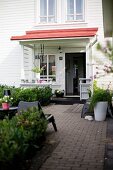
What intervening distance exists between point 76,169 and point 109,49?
9.05 feet

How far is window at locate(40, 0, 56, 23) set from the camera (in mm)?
18391

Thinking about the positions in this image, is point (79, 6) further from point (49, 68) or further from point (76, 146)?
point (76, 146)

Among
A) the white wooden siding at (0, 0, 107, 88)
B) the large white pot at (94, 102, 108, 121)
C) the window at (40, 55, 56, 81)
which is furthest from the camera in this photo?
the window at (40, 55, 56, 81)

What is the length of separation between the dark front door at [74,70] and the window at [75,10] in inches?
118

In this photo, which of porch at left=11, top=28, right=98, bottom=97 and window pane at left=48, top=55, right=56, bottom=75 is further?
window pane at left=48, top=55, right=56, bottom=75

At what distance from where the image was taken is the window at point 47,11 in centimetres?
1839

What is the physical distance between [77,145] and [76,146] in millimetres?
98

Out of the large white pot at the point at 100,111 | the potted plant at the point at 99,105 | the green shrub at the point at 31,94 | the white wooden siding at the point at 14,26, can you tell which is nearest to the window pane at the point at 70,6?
the white wooden siding at the point at 14,26

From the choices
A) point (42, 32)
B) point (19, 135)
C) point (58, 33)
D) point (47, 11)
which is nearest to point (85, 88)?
point (58, 33)

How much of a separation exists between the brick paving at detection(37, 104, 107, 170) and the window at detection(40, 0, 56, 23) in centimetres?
876

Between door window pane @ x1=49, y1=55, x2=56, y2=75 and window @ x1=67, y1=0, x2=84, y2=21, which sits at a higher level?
window @ x1=67, y1=0, x2=84, y2=21

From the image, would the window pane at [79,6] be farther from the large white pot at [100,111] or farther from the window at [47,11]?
the large white pot at [100,111]

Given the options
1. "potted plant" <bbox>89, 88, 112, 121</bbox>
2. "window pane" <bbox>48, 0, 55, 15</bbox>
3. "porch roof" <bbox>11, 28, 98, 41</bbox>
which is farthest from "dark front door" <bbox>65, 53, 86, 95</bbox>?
"potted plant" <bbox>89, 88, 112, 121</bbox>

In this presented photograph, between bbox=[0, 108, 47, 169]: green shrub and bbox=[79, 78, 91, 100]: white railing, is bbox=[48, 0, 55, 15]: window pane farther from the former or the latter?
bbox=[0, 108, 47, 169]: green shrub
